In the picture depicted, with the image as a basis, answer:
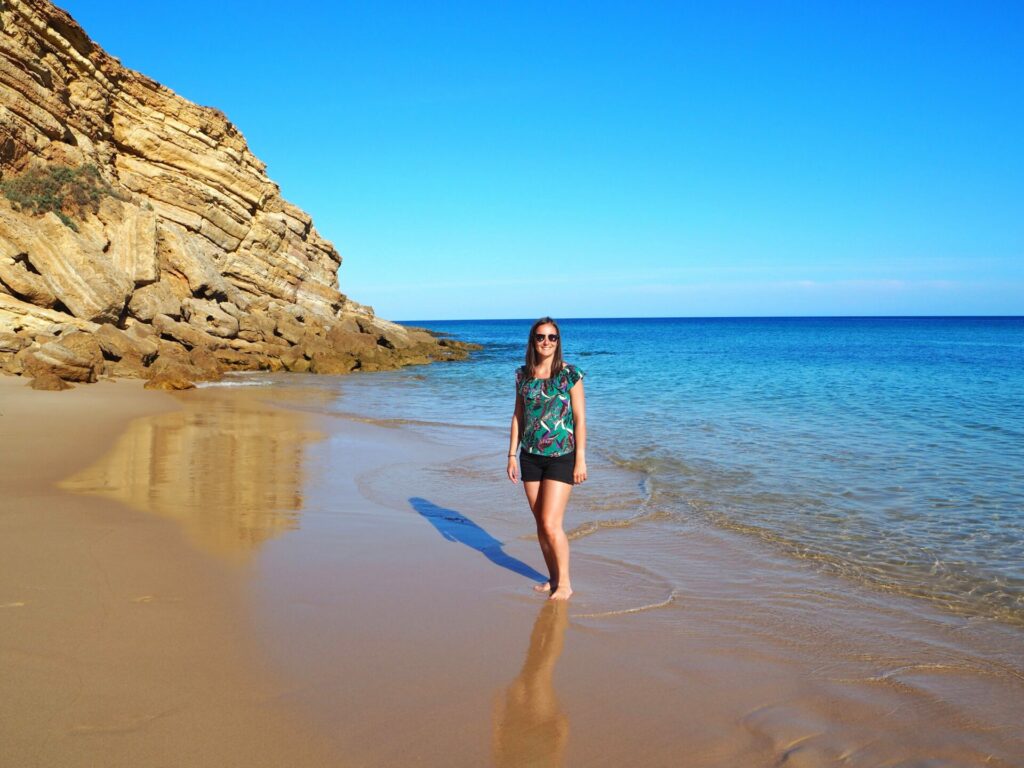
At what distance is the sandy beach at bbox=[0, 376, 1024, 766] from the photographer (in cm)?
286

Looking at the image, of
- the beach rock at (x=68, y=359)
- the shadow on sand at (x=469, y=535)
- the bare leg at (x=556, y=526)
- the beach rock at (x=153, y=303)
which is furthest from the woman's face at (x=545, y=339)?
the beach rock at (x=153, y=303)

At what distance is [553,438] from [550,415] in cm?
15

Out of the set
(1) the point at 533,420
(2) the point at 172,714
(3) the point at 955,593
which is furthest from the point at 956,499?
(2) the point at 172,714

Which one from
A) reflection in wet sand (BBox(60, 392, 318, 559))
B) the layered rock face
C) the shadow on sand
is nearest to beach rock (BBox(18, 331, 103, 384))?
the layered rock face

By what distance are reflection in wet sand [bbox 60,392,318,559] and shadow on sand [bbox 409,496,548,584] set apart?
1193 mm

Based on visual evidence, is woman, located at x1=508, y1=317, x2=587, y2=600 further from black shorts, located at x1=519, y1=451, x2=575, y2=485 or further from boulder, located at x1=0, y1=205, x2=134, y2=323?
boulder, located at x1=0, y1=205, x2=134, y2=323

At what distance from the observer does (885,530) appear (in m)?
6.70

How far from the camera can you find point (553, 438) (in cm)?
470

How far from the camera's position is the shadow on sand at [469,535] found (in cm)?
538

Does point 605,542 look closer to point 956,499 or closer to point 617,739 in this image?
point 617,739

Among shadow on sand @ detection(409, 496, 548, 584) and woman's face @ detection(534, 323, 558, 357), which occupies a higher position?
woman's face @ detection(534, 323, 558, 357)

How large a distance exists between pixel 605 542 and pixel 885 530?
264 cm

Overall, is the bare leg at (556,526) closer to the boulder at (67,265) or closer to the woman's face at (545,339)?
the woman's face at (545,339)

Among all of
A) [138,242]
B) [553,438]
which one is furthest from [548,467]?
[138,242]
